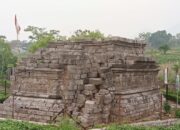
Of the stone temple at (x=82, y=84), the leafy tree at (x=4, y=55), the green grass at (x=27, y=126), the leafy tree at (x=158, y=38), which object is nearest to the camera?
the green grass at (x=27, y=126)

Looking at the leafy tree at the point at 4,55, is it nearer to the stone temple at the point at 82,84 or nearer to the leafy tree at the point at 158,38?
the stone temple at the point at 82,84

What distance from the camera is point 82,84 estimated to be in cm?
1446

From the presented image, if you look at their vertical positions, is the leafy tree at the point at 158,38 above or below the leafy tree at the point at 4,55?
above

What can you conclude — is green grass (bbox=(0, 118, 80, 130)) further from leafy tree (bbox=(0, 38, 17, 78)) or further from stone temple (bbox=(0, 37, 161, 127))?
leafy tree (bbox=(0, 38, 17, 78))

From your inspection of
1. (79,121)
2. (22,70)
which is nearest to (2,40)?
(22,70)

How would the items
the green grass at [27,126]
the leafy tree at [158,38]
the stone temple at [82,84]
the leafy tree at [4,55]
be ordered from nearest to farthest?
the green grass at [27,126], the stone temple at [82,84], the leafy tree at [4,55], the leafy tree at [158,38]

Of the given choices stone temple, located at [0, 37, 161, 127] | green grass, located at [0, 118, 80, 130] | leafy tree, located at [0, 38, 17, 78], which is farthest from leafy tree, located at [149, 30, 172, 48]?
green grass, located at [0, 118, 80, 130]

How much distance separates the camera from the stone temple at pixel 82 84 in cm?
1443

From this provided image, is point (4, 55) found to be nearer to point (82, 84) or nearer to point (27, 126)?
point (82, 84)

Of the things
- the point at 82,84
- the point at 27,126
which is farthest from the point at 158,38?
the point at 27,126

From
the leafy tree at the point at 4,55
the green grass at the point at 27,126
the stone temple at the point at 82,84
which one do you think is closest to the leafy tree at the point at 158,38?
the leafy tree at the point at 4,55

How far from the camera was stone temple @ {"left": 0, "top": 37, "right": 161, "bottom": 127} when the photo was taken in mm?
14430

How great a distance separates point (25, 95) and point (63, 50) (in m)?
2.38

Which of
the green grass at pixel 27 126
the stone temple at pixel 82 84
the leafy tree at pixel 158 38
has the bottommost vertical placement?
the green grass at pixel 27 126
